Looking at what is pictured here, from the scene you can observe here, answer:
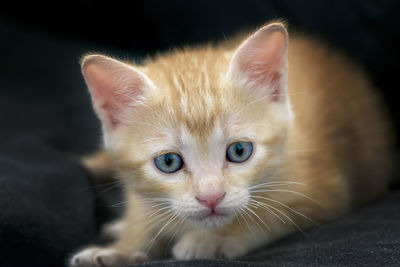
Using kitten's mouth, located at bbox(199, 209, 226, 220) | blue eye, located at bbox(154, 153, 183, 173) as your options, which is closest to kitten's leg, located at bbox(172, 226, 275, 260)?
kitten's mouth, located at bbox(199, 209, 226, 220)

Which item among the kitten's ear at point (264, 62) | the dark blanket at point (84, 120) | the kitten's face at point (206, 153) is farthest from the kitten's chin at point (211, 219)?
the kitten's ear at point (264, 62)

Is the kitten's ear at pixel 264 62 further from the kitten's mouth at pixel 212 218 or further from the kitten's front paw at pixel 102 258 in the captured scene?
the kitten's front paw at pixel 102 258

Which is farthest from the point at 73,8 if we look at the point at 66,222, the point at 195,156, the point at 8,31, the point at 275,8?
the point at 195,156

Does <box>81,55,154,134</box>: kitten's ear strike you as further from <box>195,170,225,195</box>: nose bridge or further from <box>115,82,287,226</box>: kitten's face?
<box>195,170,225,195</box>: nose bridge

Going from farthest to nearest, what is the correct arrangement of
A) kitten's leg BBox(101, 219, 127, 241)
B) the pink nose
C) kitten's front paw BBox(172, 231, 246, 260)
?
kitten's leg BBox(101, 219, 127, 241), kitten's front paw BBox(172, 231, 246, 260), the pink nose

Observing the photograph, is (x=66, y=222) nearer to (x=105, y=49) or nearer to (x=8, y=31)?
(x=105, y=49)
